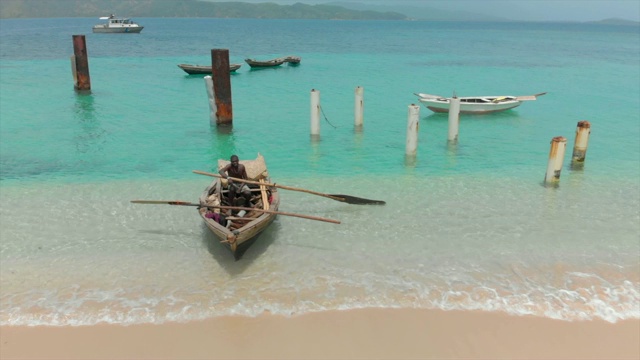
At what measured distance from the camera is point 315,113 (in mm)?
18672

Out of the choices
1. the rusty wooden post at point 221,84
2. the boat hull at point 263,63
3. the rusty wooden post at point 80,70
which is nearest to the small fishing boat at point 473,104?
the rusty wooden post at point 221,84

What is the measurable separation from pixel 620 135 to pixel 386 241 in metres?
14.9

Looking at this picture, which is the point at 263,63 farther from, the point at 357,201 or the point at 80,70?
the point at 357,201

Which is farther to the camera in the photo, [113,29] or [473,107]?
[113,29]

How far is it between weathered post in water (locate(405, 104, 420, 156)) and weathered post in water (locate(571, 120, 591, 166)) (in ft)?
15.4

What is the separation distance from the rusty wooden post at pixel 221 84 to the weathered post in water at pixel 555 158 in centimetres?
1144

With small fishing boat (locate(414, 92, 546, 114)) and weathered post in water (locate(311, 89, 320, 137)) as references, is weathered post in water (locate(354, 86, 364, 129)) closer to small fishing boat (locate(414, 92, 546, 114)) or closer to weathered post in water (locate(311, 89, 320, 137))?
weathered post in water (locate(311, 89, 320, 137))

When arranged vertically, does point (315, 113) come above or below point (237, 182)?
above

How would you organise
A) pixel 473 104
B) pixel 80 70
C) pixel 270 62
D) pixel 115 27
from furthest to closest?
pixel 115 27 → pixel 270 62 → pixel 80 70 → pixel 473 104

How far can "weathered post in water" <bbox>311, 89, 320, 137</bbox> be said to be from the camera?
59.3 feet

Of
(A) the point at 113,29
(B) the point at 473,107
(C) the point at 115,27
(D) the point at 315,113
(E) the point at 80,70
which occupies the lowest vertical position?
(B) the point at 473,107

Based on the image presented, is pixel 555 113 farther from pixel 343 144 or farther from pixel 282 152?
pixel 282 152

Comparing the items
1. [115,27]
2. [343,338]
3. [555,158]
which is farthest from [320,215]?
[115,27]

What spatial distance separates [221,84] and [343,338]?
45.8 feet
